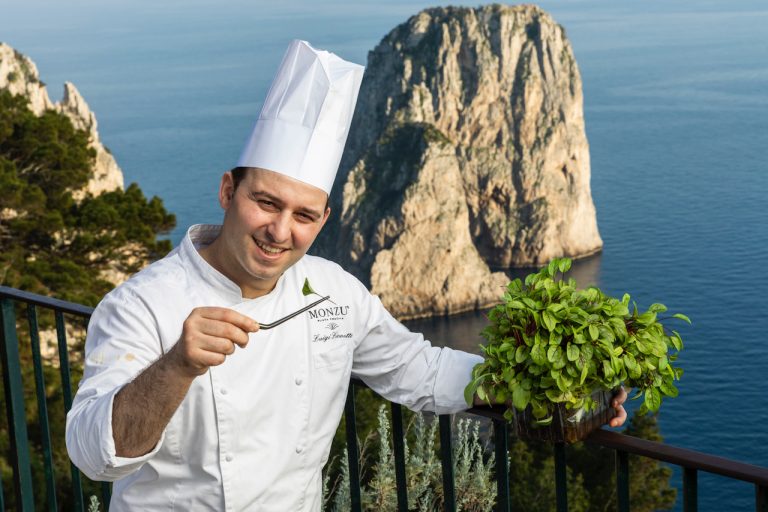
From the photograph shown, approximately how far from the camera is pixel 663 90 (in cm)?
14325

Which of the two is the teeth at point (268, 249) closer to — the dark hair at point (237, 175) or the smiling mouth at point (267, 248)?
the smiling mouth at point (267, 248)

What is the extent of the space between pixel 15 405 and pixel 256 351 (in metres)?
1.52

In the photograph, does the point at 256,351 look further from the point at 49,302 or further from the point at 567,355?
the point at 49,302

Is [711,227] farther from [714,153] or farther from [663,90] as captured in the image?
[663,90]

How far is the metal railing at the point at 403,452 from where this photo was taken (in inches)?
77.1

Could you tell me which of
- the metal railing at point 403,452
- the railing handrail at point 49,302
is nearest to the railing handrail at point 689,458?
the metal railing at point 403,452

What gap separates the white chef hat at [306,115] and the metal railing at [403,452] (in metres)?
0.66

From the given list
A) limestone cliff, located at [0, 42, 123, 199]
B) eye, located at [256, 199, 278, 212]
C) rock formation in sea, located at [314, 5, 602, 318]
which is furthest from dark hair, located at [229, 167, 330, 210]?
rock formation in sea, located at [314, 5, 602, 318]

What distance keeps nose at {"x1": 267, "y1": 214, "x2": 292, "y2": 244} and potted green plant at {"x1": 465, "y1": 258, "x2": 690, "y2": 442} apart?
542 mm

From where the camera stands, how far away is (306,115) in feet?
8.61

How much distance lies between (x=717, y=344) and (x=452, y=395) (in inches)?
2487

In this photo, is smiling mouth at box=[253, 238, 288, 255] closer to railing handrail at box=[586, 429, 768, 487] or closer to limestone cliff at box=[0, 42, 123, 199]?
railing handrail at box=[586, 429, 768, 487]

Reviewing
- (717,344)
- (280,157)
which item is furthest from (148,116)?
(280,157)

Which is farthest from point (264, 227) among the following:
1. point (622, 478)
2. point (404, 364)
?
point (622, 478)
